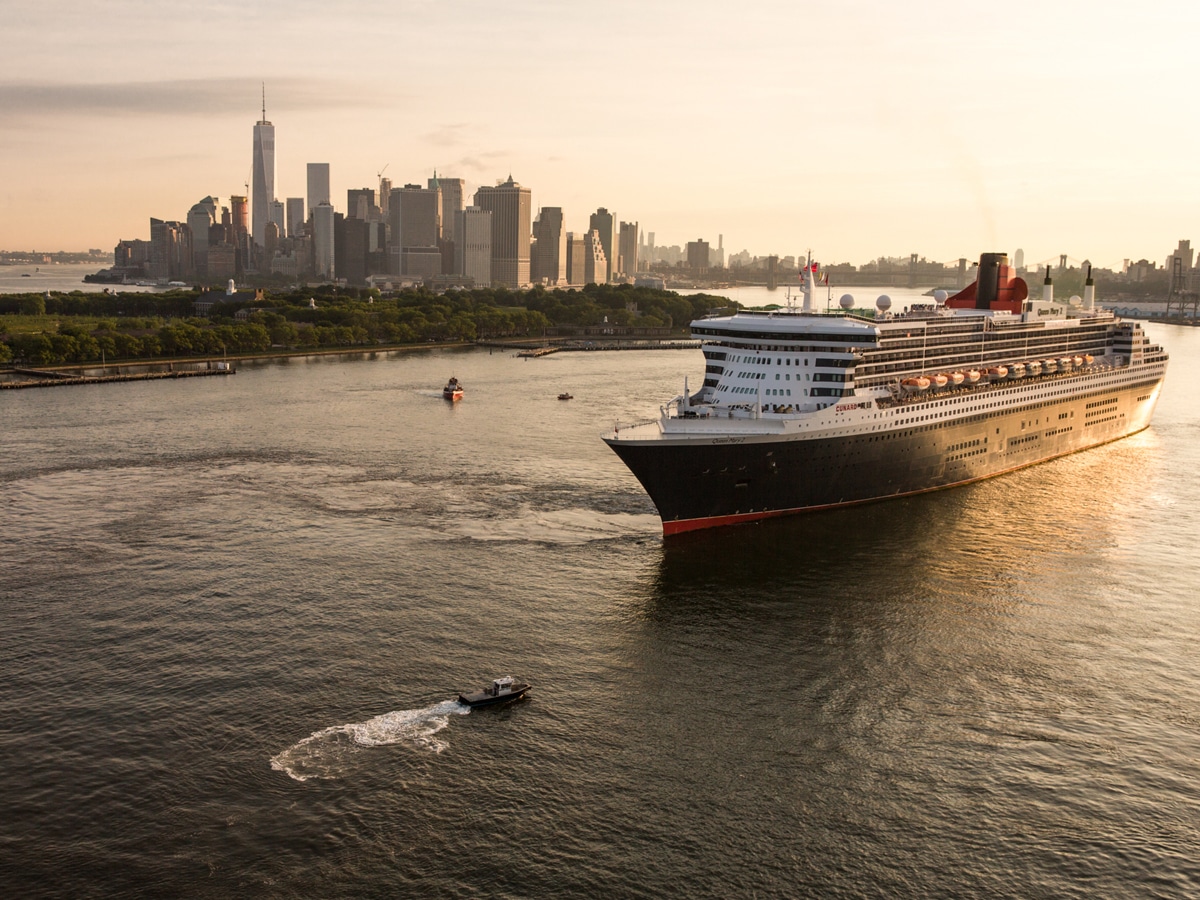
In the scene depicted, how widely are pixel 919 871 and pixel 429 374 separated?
84.8m

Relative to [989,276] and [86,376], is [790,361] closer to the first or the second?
[989,276]

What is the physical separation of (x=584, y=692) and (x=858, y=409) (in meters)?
22.6

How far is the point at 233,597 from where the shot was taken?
36312 millimetres

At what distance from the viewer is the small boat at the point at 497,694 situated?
92.7 feet

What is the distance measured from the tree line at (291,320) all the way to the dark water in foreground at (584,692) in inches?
2236

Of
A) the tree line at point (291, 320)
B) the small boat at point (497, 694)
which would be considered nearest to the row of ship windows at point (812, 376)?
the small boat at point (497, 694)

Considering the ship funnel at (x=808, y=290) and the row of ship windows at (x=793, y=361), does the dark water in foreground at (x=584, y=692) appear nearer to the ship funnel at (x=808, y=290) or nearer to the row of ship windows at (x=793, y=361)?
the row of ship windows at (x=793, y=361)

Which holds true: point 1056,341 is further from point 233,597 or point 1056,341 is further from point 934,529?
point 233,597

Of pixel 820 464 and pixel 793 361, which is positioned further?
pixel 793 361

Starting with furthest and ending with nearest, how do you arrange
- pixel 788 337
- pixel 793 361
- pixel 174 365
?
pixel 174 365 < pixel 788 337 < pixel 793 361

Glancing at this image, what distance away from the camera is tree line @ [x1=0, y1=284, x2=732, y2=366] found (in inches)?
4203

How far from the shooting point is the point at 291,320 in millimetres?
139250

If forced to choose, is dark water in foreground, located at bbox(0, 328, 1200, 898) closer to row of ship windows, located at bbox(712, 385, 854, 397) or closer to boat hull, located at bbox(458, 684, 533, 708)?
boat hull, located at bbox(458, 684, 533, 708)

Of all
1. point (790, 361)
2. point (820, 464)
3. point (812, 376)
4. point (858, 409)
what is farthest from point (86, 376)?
point (858, 409)
